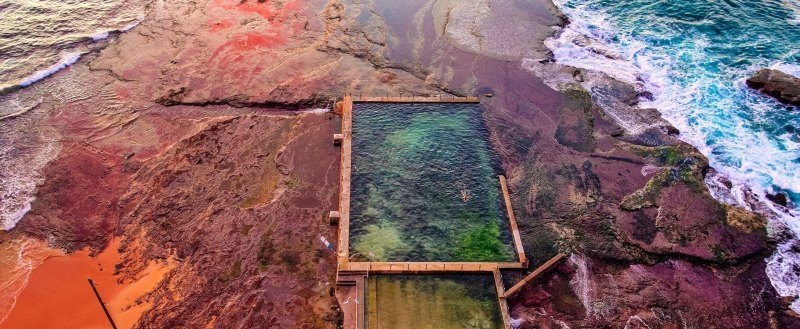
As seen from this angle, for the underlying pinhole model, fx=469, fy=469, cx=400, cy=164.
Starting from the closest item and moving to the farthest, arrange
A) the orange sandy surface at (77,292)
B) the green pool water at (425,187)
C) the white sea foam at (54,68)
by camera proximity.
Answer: the orange sandy surface at (77,292) < the green pool water at (425,187) < the white sea foam at (54,68)

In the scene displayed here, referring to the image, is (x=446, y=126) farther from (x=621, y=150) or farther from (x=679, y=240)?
(x=679, y=240)

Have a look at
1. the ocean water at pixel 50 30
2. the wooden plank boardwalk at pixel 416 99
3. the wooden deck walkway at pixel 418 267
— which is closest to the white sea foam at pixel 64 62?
the ocean water at pixel 50 30

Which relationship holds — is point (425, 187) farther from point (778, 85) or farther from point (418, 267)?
point (778, 85)

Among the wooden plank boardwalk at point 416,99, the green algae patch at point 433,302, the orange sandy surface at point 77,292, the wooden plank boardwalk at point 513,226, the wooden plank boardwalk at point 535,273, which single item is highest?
the wooden plank boardwalk at point 416,99

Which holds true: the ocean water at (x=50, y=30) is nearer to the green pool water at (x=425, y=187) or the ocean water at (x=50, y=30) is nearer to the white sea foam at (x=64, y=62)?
the white sea foam at (x=64, y=62)

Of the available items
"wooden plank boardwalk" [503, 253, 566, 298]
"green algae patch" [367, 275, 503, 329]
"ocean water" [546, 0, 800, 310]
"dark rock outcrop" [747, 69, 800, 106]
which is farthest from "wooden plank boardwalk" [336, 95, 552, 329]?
"dark rock outcrop" [747, 69, 800, 106]

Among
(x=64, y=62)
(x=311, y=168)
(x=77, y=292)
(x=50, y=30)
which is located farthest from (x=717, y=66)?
(x=50, y=30)

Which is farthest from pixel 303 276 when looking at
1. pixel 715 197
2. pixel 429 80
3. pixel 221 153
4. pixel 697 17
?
pixel 697 17
